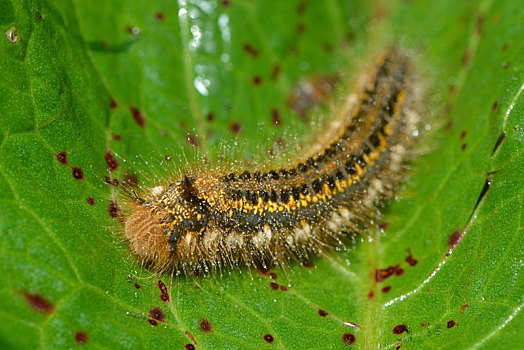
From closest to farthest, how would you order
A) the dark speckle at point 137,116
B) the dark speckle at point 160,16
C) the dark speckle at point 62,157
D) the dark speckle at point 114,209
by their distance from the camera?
the dark speckle at point 62,157
the dark speckle at point 114,209
the dark speckle at point 137,116
the dark speckle at point 160,16

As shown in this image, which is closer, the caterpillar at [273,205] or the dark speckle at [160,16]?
Result: the caterpillar at [273,205]

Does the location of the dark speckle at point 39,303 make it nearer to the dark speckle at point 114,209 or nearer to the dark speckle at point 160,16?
the dark speckle at point 114,209

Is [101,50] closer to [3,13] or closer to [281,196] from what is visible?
[3,13]

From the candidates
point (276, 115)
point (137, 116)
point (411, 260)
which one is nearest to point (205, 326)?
point (411, 260)

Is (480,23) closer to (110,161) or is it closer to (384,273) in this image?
(384,273)

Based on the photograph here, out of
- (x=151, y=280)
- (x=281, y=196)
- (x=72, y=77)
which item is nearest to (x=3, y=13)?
(x=72, y=77)

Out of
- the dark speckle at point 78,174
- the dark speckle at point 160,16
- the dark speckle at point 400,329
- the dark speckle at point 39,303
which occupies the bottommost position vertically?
the dark speckle at point 39,303

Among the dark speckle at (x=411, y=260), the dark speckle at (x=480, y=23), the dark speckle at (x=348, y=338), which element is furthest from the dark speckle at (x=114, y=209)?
the dark speckle at (x=480, y=23)
